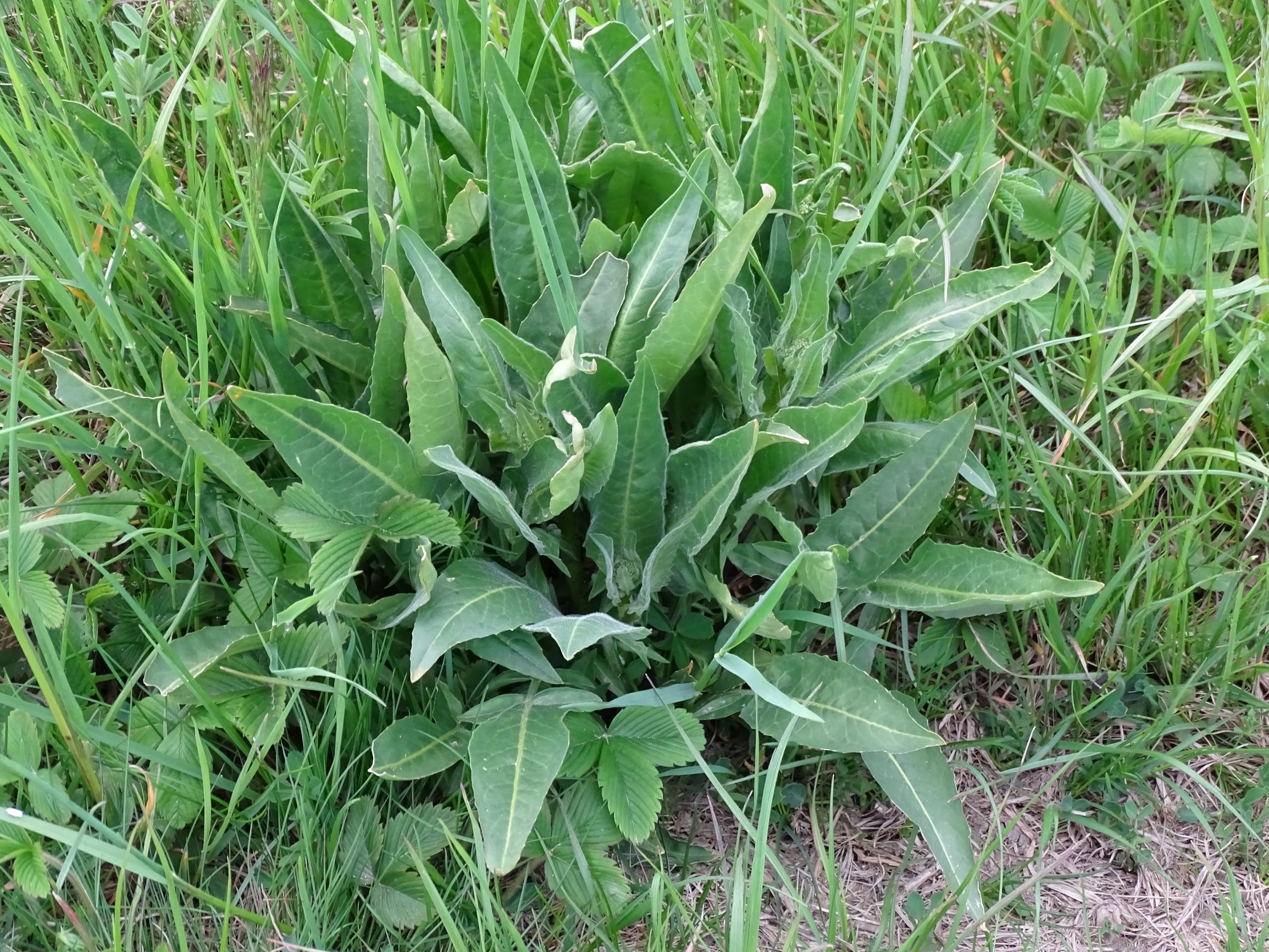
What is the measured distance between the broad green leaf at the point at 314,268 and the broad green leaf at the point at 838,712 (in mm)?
778

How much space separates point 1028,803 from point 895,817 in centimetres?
20

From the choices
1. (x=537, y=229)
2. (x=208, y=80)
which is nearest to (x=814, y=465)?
(x=537, y=229)

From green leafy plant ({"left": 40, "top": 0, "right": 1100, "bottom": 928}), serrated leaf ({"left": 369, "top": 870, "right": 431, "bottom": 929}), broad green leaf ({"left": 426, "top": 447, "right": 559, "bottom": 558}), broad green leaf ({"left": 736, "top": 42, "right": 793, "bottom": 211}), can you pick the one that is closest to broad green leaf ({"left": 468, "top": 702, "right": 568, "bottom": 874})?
green leafy plant ({"left": 40, "top": 0, "right": 1100, "bottom": 928})

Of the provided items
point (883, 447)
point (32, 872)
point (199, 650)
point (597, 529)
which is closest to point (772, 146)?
point (883, 447)

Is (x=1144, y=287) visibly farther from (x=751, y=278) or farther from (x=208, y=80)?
(x=208, y=80)

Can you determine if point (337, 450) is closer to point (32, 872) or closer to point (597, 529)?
point (597, 529)

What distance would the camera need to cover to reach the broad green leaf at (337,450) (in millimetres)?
1143

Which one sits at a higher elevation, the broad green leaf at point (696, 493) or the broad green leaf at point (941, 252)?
the broad green leaf at point (941, 252)

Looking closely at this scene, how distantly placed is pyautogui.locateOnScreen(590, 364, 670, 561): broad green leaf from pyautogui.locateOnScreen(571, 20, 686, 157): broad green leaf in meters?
0.44

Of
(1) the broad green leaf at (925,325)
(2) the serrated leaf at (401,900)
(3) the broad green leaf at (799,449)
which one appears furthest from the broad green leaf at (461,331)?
(2) the serrated leaf at (401,900)

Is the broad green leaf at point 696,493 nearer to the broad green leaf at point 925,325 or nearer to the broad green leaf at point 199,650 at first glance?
the broad green leaf at point 925,325

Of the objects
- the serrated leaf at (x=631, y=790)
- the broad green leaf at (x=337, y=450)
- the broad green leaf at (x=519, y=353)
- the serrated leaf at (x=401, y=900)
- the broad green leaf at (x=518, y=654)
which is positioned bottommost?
the serrated leaf at (x=401, y=900)

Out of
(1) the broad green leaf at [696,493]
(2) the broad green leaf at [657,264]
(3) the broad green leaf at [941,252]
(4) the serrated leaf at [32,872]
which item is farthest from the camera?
(3) the broad green leaf at [941,252]

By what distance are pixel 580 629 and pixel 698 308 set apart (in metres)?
0.42
